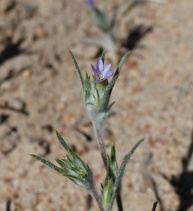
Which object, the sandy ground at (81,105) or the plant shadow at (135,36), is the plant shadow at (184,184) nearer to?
the sandy ground at (81,105)

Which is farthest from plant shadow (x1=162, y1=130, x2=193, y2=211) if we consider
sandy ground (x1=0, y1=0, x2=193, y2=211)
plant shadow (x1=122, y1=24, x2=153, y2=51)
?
plant shadow (x1=122, y1=24, x2=153, y2=51)

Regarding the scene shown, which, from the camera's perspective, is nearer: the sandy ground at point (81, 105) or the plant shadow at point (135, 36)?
the sandy ground at point (81, 105)

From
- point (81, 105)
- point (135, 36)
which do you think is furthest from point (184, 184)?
point (135, 36)

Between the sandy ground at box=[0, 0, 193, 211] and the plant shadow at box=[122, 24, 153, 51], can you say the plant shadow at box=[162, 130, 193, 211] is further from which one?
the plant shadow at box=[122, 24, 153, 51]

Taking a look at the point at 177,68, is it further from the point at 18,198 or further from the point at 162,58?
the point at 18,198

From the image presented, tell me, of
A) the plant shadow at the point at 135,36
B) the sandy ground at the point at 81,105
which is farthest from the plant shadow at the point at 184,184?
the plant shadow at the point at 135,36

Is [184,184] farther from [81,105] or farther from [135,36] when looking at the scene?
[135,36]

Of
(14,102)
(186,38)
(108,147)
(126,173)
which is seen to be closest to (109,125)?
(108,147)

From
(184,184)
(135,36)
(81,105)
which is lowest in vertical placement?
(184,184)
